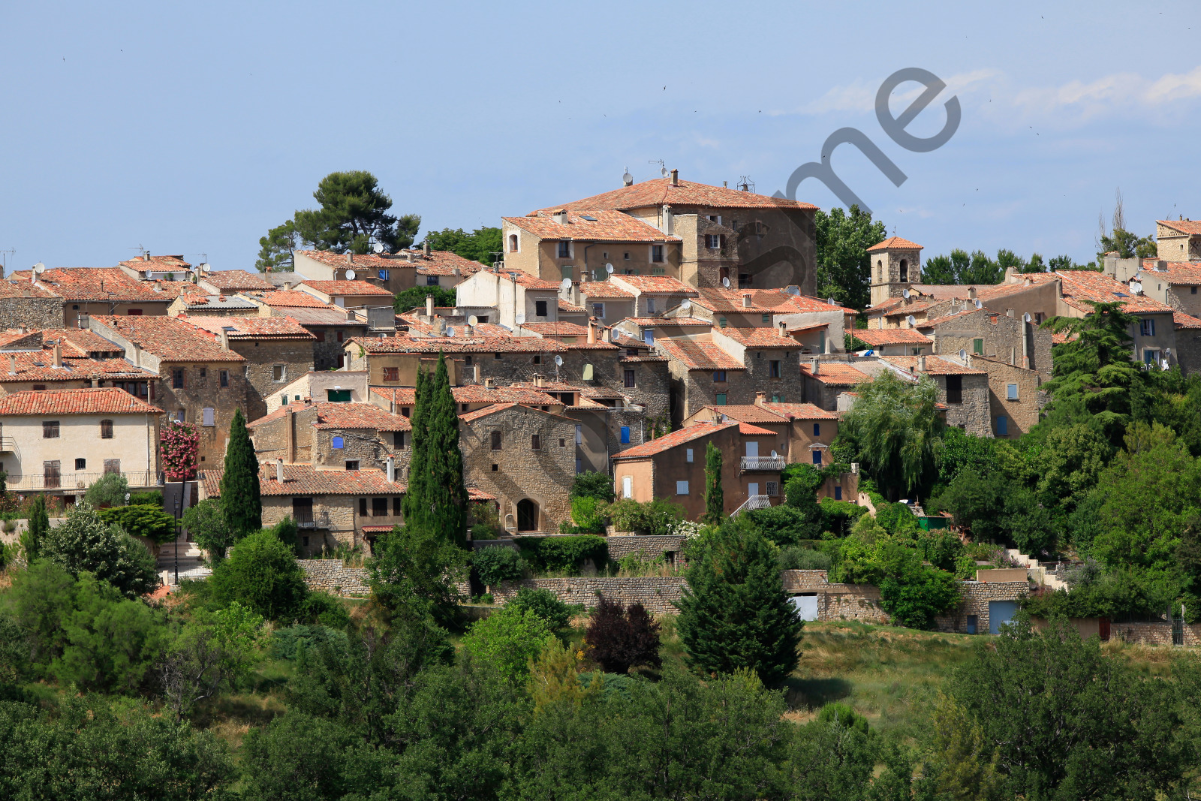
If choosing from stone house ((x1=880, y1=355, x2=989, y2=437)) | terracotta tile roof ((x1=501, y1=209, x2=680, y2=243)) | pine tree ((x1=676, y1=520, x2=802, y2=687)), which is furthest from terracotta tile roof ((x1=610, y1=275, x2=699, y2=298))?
pine tree ((x1=676, y1=520, x2=802, y2=687))

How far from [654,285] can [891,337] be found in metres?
10.3

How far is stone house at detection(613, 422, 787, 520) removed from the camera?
53.5 m

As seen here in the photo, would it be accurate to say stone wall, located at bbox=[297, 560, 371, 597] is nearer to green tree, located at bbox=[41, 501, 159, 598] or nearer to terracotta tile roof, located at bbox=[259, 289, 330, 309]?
green tree, located at bbox=[41, 501, 159, 598]

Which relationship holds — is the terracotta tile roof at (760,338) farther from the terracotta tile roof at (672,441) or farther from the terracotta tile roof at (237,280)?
the terracotta tile roof at (237,280)

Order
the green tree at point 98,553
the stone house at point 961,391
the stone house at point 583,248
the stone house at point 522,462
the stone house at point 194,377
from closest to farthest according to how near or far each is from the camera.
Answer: the green tree at point 98,553 → the stone house at point 522,462 → the stone house at point 194,377 → the stone house at point 961,391 → the stone house at point 583,248

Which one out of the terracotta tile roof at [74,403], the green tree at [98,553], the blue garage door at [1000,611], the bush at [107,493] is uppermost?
the terracotta tile roof at [74,403]

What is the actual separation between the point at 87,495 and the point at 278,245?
47.3 metres

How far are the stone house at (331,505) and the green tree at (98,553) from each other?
4720 mm

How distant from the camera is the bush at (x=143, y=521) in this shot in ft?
154

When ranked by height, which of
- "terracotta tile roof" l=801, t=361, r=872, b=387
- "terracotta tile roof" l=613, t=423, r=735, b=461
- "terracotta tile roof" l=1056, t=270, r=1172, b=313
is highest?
"terracotta tile roof" l=1056, t=270, r=1172, b=313

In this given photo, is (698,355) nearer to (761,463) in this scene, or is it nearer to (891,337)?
(761,463)

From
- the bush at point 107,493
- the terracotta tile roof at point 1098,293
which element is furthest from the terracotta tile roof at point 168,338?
the terracotta tile roof at point 1098,293

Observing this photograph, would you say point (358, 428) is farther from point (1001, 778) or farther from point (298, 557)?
point (1001, 778)

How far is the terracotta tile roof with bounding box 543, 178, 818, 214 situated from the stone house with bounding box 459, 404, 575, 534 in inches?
906
